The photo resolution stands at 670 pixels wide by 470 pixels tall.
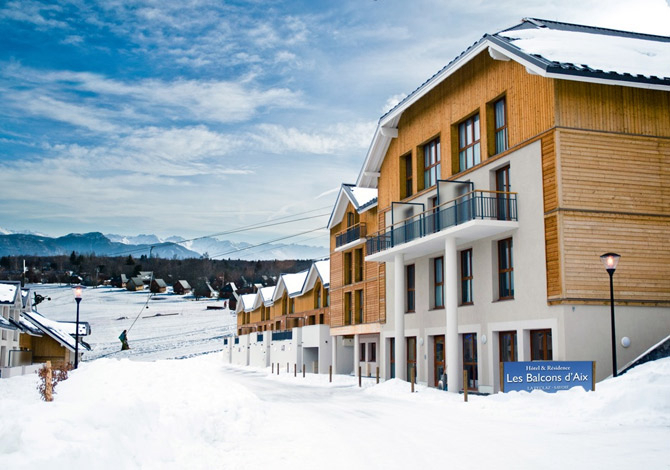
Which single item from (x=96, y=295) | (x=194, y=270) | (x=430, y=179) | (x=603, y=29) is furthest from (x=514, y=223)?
(x=194, y=270)

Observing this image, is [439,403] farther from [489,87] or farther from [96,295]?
[96,295]

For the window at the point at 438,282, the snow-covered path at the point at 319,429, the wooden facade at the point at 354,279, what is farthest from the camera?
the wooden facade at the point at 354,279

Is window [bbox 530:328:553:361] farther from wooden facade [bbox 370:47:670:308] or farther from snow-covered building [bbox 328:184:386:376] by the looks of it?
snow-covered building [bbox 328:184:386:376]

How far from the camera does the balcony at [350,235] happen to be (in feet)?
136

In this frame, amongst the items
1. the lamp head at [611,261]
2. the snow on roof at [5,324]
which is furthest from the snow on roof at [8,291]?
the lamp head at [611,261]

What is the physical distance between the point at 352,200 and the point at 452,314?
1846 centimetres

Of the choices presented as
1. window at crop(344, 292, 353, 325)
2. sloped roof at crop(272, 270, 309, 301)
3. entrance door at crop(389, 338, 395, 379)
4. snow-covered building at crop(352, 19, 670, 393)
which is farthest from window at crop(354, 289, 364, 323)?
sloped roof at crop(272, 270, 309, 301)

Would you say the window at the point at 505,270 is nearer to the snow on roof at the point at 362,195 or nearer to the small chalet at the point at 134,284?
the snow on roof at the point at 362,195

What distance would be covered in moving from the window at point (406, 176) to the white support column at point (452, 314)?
7.74 meters

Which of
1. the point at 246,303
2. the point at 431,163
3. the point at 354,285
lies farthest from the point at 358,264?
the point at 246,303

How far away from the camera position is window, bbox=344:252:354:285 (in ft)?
146

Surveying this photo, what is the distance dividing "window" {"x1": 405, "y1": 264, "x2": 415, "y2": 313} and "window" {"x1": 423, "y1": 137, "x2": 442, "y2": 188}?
4.29 meters

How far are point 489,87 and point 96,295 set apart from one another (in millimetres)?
132947

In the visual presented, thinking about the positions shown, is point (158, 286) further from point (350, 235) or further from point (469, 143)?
point (469, 143)
